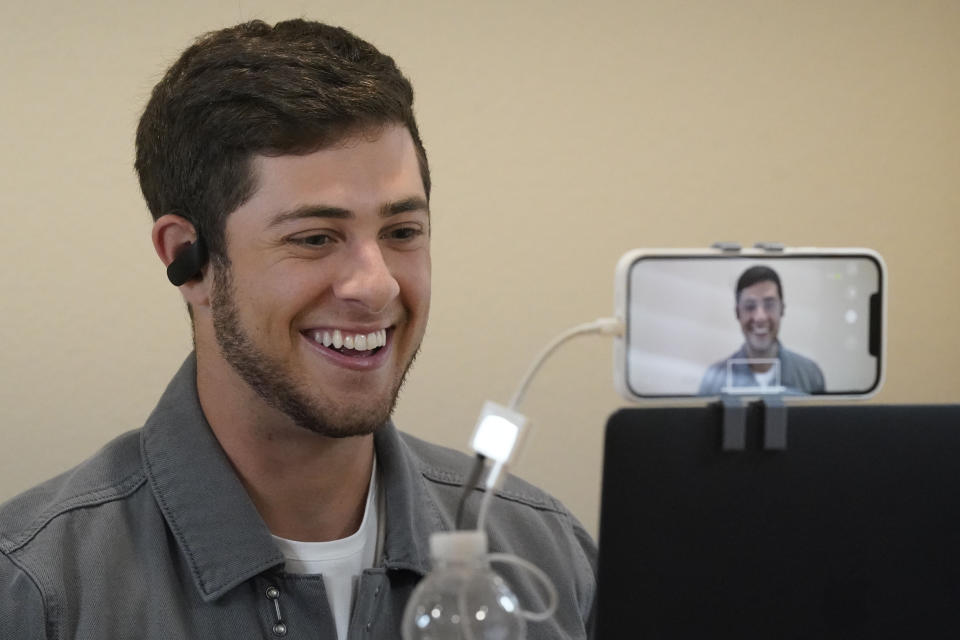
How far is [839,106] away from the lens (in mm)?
2635

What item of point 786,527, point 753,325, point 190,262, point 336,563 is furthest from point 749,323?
point 190,262

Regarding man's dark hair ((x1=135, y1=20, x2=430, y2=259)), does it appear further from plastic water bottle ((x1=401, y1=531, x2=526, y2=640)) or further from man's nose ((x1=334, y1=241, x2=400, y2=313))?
plastic water bottle ((x1=401, y1=531, x2=526, y2=640))

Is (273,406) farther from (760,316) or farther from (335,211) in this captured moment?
(760,316)

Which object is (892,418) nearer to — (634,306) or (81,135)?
(634,306)

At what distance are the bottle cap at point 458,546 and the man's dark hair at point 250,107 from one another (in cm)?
64

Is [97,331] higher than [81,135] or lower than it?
lower

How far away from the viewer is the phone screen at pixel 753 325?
61cm

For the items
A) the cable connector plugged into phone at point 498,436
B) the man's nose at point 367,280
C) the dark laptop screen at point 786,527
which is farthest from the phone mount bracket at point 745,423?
the man's nose at point 367,280

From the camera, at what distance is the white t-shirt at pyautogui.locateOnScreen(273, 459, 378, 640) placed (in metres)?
1.12

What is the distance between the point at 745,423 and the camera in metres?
0.58

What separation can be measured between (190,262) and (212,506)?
0.28 metres

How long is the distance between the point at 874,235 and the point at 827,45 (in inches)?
18.1

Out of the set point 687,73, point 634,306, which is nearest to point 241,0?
point 687,73

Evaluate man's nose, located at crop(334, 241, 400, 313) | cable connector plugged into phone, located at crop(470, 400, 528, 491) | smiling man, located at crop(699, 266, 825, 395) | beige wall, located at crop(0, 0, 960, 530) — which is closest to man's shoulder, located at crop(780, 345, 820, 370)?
smiling man, located at crop(699, 266, 825, 395)
